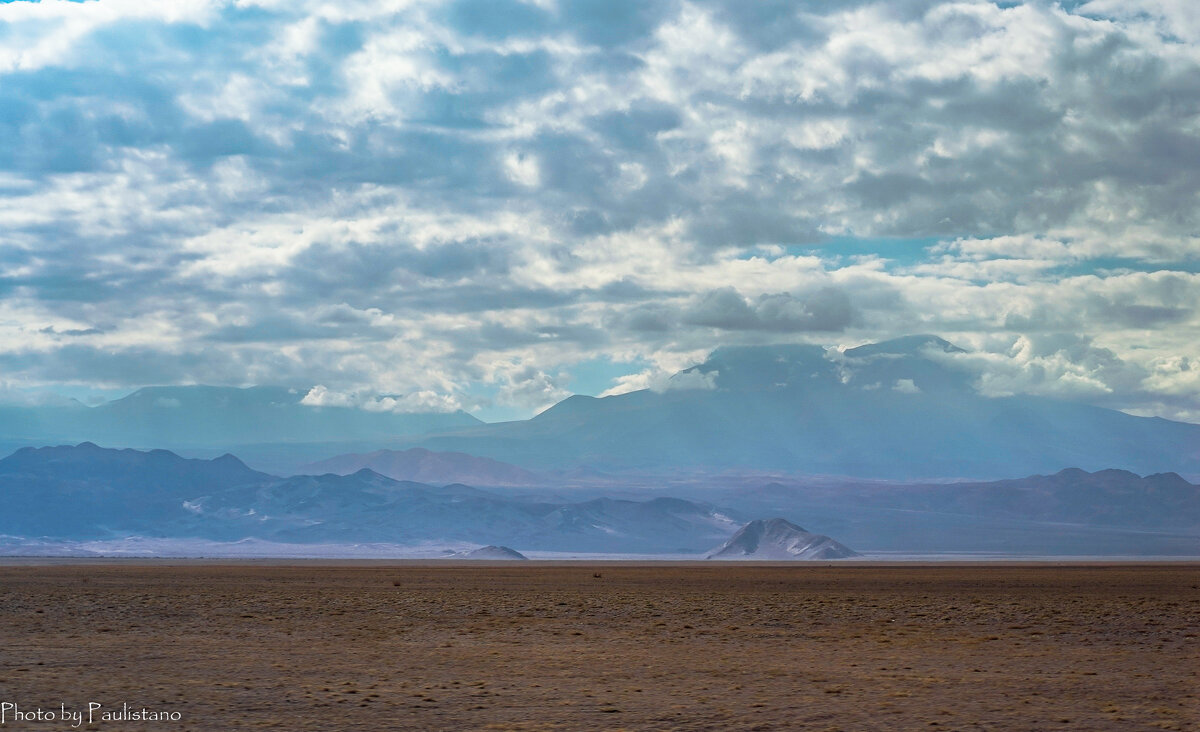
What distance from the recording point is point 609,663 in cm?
2898

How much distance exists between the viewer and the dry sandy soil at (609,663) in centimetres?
2103

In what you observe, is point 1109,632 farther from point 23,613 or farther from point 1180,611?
point 23,613

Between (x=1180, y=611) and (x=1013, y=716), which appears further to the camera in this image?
(x=1180, y=611)

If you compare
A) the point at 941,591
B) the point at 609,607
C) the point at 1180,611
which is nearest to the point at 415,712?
the point at 609,607

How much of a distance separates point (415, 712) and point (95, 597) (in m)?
38.4

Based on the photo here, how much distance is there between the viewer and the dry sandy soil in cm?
2103

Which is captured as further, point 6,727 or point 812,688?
point 812,688

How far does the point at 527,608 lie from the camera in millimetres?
47812

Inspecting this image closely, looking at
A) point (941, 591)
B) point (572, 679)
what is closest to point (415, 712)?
point (572, 679)

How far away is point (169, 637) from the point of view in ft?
114

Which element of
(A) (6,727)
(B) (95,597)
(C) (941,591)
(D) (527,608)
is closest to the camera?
(A) (6,727)

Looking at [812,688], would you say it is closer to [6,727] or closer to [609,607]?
[6,727]

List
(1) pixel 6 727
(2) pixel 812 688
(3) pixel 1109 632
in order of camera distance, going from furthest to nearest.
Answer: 1. (3) pixel 1109 632
2. (2) pixel 812 688
3. (1) pixel 6 727

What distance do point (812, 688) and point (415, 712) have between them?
791 cm
